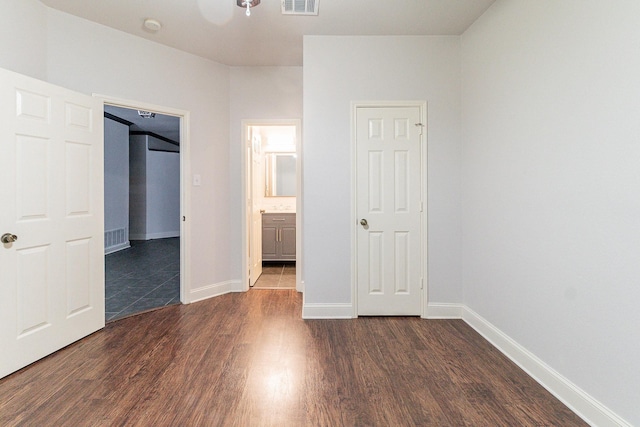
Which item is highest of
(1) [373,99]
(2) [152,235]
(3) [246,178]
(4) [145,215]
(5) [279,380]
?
(1) [373,99]

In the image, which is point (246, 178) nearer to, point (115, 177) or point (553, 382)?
point (553, 382)

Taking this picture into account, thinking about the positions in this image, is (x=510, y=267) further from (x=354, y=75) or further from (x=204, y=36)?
(x=204, y=36)

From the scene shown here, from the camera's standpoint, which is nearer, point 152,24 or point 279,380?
point 279,380

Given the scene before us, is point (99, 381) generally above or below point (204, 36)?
below

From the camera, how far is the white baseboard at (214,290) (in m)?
3.57

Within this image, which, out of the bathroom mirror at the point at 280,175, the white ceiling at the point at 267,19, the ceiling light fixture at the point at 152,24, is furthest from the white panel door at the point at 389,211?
the bathroom mirror at the point at 280,175

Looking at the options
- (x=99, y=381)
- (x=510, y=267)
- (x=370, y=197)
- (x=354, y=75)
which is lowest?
(x=99, y=381)

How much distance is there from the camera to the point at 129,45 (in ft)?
10.1

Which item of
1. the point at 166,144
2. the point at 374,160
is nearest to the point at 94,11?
the point at 374,160

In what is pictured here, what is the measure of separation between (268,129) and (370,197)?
312 cm

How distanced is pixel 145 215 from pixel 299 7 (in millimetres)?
7469

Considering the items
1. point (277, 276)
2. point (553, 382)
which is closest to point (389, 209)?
point (553, 382)

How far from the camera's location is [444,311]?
3092mm

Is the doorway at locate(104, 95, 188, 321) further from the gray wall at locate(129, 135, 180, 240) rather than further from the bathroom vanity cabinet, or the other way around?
the bathroom vanity cabinet
